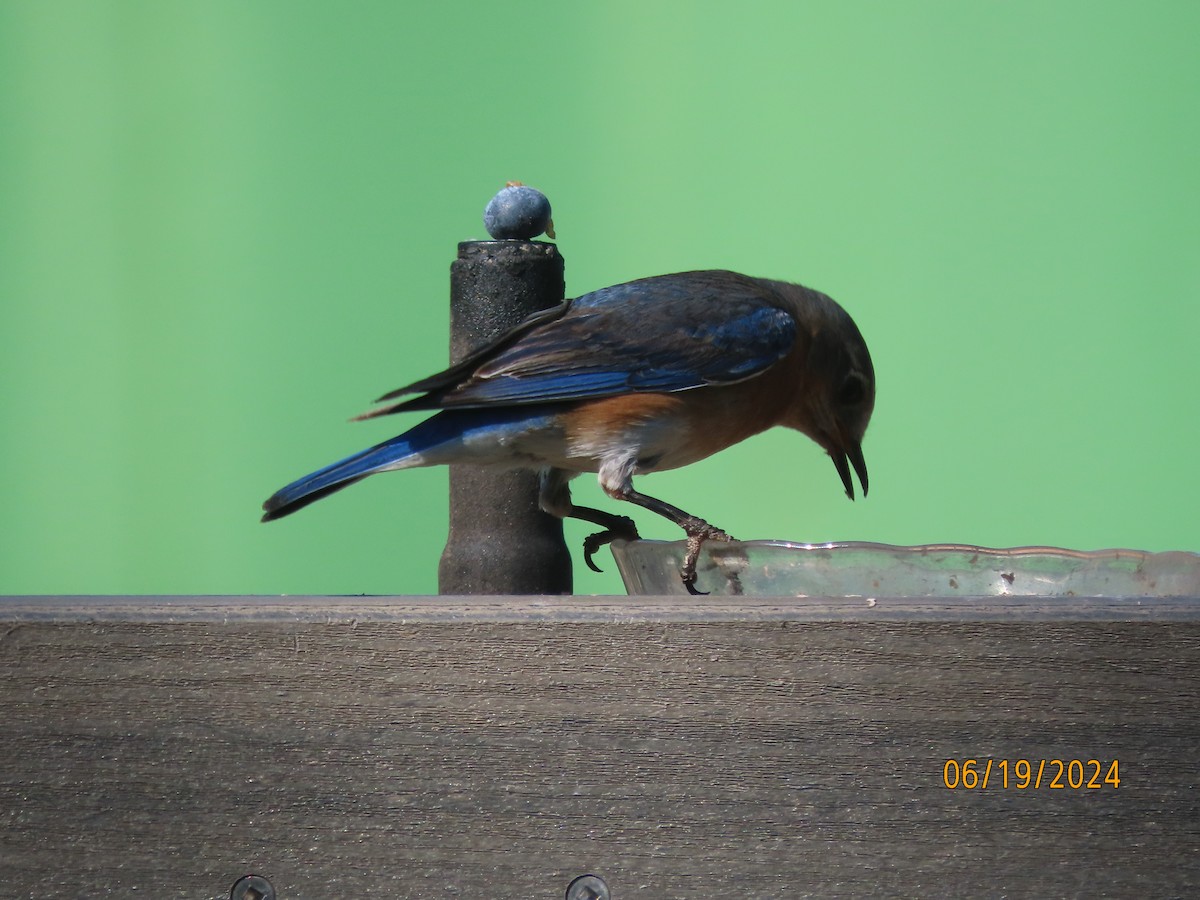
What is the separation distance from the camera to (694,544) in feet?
7.19

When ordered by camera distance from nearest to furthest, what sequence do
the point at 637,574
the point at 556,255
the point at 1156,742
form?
the point at 1156,742 < the point at 637,574 < the point at 556,255

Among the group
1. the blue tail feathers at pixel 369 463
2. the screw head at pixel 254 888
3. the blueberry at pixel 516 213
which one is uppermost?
the blueberry at pixel 516 213

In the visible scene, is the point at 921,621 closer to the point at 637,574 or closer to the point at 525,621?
the point at 525,621

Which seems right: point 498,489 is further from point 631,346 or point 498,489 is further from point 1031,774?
point 1031,774

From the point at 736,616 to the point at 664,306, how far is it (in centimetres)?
128

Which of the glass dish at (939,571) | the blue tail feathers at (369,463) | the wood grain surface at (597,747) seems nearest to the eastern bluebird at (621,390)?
the blue tail feathers at (369,463)

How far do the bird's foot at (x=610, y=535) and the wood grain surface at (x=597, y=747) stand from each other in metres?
1.13

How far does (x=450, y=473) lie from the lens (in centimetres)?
280

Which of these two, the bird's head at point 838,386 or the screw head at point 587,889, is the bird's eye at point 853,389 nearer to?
the bird's head at point 838,386

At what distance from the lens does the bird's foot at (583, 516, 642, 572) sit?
284cm

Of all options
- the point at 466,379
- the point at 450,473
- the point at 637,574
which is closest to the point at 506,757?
the point at 637,574

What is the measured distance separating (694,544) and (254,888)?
0.82 meters

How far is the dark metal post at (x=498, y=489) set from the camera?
8.69 ft

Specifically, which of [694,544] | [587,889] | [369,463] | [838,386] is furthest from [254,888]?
[838,386]
